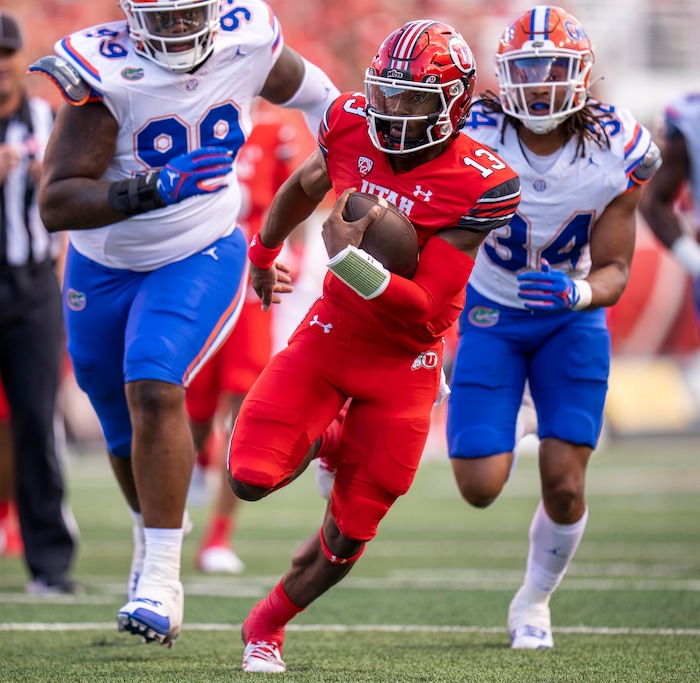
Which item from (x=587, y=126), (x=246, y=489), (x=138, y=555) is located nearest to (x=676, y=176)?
(x=587, y=126)

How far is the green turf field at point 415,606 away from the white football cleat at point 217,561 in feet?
0.23

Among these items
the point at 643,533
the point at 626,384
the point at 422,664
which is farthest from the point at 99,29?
the point at 626,384

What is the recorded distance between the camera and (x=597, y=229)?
4.37m

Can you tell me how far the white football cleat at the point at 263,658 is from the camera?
3.73 meters

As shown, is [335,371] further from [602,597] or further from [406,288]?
[602,597]

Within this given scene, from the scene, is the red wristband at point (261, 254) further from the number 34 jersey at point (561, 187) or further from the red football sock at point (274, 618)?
the red football sock at point (274, 618)

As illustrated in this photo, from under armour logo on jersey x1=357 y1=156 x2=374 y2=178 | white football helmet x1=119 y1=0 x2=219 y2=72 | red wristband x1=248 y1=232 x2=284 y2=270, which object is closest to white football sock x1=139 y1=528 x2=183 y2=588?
red wristband x1=248 y1=232 x2=284 y2=270

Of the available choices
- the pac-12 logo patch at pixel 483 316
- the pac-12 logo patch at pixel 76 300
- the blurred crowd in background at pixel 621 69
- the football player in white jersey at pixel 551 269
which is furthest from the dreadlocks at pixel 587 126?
the pac-12 logo patch at pixel 76 300

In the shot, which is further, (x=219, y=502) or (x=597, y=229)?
(x=219, y=502)

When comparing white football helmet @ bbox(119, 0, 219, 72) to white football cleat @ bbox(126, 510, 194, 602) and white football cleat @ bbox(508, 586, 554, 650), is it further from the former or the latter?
white football cleat @ bbox(508, 586, 554, 650)

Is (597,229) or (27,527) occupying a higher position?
(597,229)

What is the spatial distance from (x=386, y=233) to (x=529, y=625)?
145cm

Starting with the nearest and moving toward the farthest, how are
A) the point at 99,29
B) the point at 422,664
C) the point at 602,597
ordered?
the point at 422,664
the point at 99,29
the point at 602,597

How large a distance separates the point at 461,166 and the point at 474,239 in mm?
207
